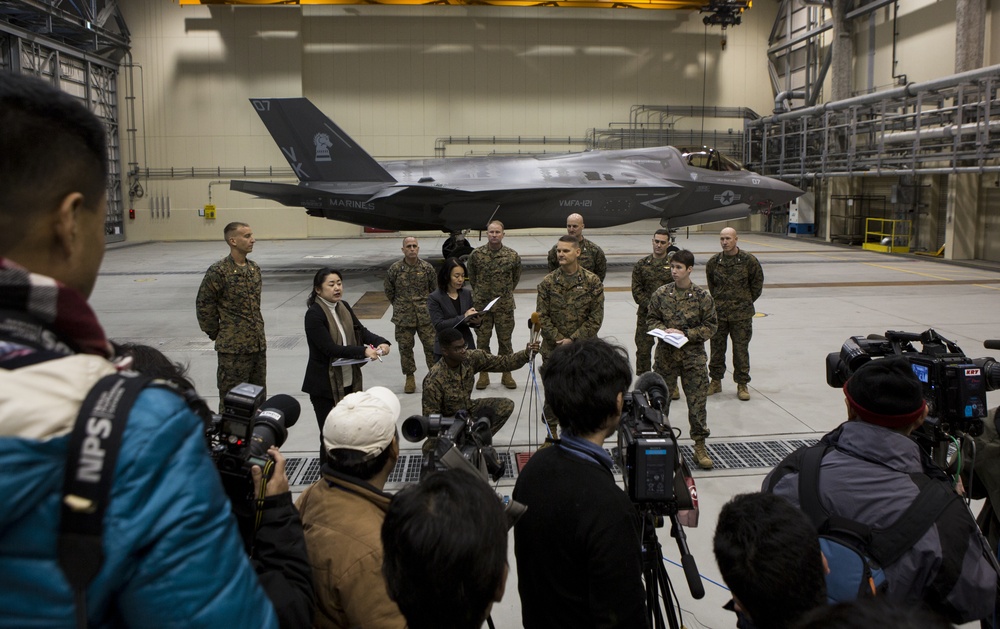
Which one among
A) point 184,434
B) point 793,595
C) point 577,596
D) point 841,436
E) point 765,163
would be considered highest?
point 765,163

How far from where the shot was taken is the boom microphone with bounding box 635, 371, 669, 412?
3.25 meters

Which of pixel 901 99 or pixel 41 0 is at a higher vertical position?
pixel 41 0

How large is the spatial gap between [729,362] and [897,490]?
6850mm

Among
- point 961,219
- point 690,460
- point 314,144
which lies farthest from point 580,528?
point 961,219

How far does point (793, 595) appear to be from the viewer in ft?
6.04

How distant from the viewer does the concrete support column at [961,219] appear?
63.4ft

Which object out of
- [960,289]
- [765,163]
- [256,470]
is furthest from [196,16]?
[256,470]

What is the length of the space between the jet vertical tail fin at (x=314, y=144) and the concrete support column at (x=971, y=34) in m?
16.0

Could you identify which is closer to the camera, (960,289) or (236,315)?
(236,315)

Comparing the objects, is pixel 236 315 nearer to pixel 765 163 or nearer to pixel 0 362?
pixel 0 362

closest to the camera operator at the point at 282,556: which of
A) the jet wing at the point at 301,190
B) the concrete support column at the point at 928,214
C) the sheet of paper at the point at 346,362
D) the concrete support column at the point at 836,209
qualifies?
the sheet of paper at the point at 346,362

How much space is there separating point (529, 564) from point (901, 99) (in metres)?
22.5

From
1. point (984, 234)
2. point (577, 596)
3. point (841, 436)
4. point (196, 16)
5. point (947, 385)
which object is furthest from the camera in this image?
point (196, 16)

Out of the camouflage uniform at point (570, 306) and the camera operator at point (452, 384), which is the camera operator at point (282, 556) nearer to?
Result: the camera operator at point (452, 384)
